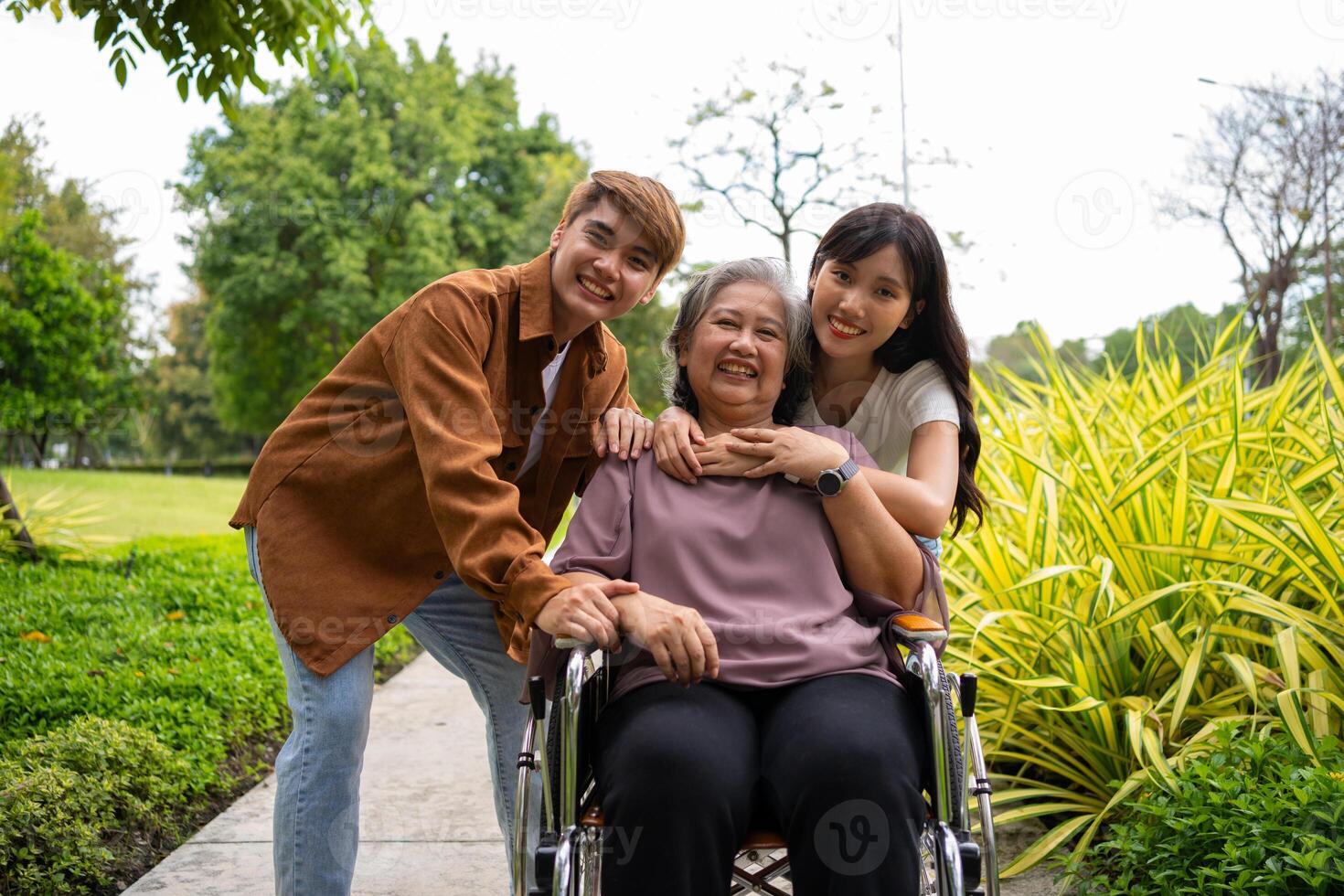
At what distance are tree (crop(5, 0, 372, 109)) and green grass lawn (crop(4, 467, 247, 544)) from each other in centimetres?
606

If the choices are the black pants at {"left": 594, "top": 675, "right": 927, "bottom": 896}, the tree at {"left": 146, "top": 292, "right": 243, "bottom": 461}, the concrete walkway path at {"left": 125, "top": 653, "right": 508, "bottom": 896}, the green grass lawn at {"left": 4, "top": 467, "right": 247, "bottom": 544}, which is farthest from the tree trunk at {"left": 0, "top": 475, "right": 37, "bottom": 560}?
the tree at {"left": 146, "top": 292, "right": 243, "bottom": 461}

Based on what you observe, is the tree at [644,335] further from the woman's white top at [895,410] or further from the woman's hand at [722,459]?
the woman's hand at [722,459]

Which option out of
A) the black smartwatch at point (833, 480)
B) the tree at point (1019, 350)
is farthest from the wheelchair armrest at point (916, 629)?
Result: the tree at point (1019, 350)

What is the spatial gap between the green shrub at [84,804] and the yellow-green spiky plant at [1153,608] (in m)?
1.95

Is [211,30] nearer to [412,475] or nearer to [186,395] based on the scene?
[412,475]

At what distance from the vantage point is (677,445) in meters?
1.86

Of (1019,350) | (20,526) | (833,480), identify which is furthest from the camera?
(20,526)

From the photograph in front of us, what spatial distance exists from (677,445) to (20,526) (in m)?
4.75

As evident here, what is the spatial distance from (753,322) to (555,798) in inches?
35.1

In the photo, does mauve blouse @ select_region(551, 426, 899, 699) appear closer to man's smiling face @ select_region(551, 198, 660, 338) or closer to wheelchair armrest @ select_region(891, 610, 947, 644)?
wheelchair armrest @ select_region(891, 610, 947, 644)

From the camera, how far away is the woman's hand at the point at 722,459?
1.83 m

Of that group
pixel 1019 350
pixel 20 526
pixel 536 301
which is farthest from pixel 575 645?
pixel 20 526

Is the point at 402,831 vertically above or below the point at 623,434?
below

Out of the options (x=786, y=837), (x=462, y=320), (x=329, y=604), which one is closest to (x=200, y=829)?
(x=329, y=604)
